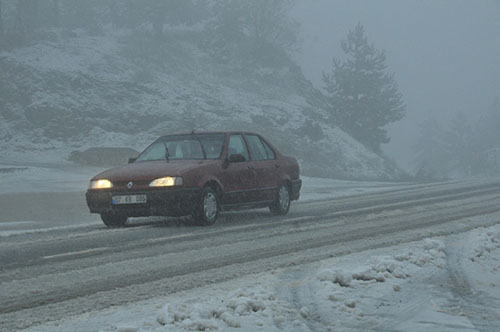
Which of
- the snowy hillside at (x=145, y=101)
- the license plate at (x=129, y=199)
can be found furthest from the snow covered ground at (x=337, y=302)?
the snowy hillside at (x=145, y=101)

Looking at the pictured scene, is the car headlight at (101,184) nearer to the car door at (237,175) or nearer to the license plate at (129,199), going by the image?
the license plate at (129,199)

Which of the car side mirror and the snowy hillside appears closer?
the car side mirror

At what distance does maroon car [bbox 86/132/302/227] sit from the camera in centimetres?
1042

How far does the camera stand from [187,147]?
1182 cm

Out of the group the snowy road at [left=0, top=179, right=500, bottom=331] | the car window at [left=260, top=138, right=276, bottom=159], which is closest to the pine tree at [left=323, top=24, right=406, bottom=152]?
the snowy road at [left=0, top=179, right=500, bottom=331]

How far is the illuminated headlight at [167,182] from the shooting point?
1041 cm

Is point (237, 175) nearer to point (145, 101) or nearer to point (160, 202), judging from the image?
point (160, 202)

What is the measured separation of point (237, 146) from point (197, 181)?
5.97ft

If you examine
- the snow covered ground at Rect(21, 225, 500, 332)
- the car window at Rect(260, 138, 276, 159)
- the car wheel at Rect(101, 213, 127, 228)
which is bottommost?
the snow covered ground at Rect(21, 225, 500, 332)

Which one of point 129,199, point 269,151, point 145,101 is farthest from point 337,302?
point 145,101

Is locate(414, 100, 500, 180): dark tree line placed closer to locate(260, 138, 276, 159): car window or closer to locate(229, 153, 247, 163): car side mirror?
locate(260, 138, 276, 159): car window

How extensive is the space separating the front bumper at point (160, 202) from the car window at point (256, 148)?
2241mm

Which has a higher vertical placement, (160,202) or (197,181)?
(197,181)

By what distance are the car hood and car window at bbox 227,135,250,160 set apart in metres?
0.80
